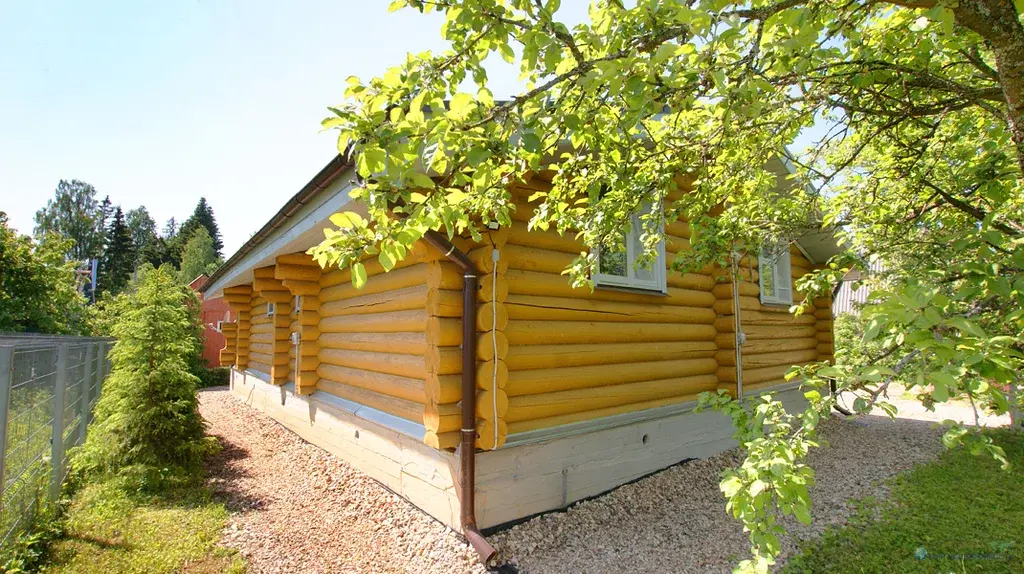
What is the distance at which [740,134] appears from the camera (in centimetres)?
344

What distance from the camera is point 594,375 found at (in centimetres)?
493

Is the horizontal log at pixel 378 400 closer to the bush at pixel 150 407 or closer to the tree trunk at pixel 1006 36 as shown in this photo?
the bush at pixel 150 407

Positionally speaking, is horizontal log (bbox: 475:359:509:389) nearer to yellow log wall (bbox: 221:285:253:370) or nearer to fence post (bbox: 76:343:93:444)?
fence post (bbox: 76:343:93:444)

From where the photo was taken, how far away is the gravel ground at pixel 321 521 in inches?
Answer: 152

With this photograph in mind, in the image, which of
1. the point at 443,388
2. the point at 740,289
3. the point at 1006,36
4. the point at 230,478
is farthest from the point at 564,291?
the point at 230,478

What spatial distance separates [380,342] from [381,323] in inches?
8.7

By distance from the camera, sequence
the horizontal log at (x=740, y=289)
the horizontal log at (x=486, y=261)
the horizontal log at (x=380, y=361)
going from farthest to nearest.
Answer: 1. the horizontal log at (x=740, y=289)
2. the horizontal log at (x=380, y=361)
3. the horizontal log at (x=486, y=261)

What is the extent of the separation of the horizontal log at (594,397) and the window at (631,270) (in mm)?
1163

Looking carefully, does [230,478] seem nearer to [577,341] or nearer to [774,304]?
[577,341]

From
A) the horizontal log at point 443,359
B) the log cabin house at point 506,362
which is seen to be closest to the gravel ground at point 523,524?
the log cabin house at point 506,362

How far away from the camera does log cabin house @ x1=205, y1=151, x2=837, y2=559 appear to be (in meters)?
4.06

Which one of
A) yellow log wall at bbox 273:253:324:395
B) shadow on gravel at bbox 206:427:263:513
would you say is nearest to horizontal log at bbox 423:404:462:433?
shadow on gravel at bbox 206:427:263:513

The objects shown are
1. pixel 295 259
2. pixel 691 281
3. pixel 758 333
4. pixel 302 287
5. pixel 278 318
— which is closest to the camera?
pixel 691 281

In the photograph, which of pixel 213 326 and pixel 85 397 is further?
pixel 213 326
